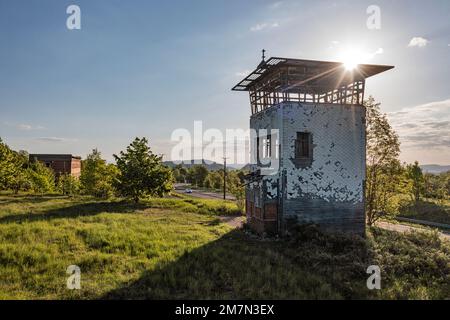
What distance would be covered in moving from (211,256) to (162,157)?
Result: 23298 millimetres

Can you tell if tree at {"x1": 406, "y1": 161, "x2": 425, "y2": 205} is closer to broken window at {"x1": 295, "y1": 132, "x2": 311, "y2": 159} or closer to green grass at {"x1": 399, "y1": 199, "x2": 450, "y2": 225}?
green grass at {"x1": 399, "y1": 199, "x2": 450, "y2": 225}

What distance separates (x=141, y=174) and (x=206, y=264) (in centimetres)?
2242

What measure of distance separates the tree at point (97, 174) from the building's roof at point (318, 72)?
1086 inches

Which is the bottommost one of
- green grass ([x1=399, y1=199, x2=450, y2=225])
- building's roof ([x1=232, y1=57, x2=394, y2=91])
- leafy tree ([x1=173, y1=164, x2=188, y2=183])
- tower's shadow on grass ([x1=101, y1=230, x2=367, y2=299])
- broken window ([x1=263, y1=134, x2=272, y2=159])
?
green grass ([x1=399, y1=199, x2=450, y2=225])

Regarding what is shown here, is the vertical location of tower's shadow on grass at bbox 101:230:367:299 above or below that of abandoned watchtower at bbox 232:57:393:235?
below

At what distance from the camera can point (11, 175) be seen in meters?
39.8

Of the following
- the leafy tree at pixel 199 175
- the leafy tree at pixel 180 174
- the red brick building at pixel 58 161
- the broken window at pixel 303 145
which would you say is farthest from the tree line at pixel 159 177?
the leafy tree at pixel 180 174

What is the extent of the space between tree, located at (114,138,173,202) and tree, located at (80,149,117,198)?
7227 mm

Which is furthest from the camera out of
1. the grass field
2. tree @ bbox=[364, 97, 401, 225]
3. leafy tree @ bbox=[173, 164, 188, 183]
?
leafy tree @ bbox=[173, 164, 188, 183]

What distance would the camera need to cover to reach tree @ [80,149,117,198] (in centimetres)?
4022

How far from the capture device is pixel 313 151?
57.8 ft

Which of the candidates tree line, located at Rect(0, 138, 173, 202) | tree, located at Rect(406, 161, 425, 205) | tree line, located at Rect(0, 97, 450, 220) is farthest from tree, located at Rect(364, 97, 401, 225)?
tree, located at Rect(406, 161, 425, 205)

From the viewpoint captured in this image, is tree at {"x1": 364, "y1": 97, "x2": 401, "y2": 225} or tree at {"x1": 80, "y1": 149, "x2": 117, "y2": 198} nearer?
tree at {"x1": 364, "y1": 97, "x2": 401, "y2": 225}
